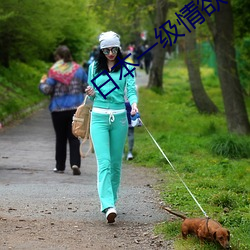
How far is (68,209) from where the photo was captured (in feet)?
26.5

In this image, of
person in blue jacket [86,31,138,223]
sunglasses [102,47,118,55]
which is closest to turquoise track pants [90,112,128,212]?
person in blue jacket [86,31,138,223]

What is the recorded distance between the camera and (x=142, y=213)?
313 inches

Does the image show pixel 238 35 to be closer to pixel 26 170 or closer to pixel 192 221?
pixel 26 170

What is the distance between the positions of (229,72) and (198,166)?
494 centimetres

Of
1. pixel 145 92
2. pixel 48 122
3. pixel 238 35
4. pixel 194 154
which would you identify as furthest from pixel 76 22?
pixel 194 154

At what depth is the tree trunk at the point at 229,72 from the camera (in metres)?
16.1

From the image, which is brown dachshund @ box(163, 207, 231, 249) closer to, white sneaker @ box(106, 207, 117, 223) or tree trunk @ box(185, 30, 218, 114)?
white sneaker @ box(106, 207, 117, 223)

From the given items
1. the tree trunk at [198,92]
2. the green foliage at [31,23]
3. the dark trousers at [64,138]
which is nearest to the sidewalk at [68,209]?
the dark trousers at [64,138]

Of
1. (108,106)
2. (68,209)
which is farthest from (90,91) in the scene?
(68,209)

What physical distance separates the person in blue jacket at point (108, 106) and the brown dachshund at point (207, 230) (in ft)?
3.63

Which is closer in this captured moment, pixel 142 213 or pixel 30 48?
pixel 142 213

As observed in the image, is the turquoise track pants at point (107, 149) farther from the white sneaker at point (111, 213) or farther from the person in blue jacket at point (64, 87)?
the person in blue jacket at point (64, 87)

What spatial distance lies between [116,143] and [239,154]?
6240mm

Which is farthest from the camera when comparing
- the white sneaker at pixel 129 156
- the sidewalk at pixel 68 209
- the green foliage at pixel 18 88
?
the green foliage at pixel 18 88
